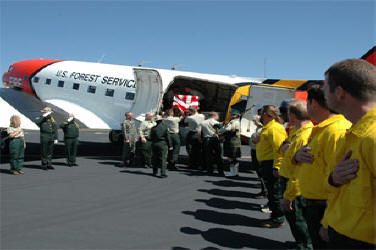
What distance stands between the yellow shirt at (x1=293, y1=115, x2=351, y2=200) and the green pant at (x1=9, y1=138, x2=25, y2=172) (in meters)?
7.98

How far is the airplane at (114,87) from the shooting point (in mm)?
11164

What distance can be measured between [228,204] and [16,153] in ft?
19.4

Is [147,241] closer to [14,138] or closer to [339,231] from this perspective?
[339,231]

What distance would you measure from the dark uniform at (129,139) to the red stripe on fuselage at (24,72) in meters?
7.81

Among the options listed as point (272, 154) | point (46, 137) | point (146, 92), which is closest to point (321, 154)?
point (272, 154)

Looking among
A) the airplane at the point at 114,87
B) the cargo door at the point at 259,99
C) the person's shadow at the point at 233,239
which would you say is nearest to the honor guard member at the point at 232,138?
the cargo door at the point at 259,99

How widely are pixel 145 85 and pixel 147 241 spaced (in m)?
7.86

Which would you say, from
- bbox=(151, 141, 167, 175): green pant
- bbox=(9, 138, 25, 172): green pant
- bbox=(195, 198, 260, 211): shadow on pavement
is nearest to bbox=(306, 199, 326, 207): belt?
bbox=(195, 198, 260, 211): shadow on pavement

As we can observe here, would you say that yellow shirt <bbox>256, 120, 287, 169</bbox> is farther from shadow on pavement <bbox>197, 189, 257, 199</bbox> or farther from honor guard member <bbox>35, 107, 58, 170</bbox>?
honor guard member <bbox>35, 107, 58, 170</bbox>

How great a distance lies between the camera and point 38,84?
15242mm

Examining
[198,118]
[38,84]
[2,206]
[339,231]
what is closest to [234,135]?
[198,118]

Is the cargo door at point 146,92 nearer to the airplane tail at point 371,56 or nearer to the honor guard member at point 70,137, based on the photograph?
the honor guard member at point 70,137

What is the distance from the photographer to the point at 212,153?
9734mm

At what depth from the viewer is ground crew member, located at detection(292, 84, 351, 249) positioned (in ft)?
8.40
